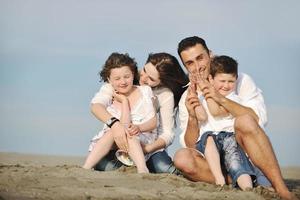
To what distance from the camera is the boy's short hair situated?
537cm

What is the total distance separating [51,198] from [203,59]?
240 centimetres

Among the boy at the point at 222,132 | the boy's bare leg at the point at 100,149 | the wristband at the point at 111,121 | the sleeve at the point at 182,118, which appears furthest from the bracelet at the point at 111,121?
the boy at the point at 222,132

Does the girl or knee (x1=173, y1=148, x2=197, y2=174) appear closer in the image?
knee (x1=173, y1=148, x2=197, y2=174)

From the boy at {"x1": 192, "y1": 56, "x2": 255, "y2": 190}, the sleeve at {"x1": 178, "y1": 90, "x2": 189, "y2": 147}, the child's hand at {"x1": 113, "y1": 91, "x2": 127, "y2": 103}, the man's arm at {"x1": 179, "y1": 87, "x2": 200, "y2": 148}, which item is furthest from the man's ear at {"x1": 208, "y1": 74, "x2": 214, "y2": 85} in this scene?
the child's hand at {"x1": 113, "y1": 91, "x2": 127, "y2": 103}

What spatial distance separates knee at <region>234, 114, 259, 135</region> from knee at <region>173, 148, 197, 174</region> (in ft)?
1.88

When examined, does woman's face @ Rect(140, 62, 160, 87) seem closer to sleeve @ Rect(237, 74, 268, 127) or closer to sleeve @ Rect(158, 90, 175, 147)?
sleeve @ Rect(158, 90, 175, 147)

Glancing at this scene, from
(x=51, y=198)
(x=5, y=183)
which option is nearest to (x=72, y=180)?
(x=5, y=183)

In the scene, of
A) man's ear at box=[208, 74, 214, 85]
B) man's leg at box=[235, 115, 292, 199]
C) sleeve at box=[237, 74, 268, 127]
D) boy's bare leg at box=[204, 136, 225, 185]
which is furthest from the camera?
man's ear at box=[208, 74, 214, 85]

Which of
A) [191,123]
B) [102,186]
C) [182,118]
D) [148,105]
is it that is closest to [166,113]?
[148,105]

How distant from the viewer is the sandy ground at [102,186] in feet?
13.8

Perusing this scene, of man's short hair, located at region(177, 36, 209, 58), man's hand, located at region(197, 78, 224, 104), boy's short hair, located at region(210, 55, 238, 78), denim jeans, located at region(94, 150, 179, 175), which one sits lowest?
denim jeans, located at region(94, 150, 179, 175)

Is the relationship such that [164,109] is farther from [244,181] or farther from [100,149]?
[244,181]

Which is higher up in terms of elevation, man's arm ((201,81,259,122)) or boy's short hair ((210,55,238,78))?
boy's short hair ((210,55,238,78))

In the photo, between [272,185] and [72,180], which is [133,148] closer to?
[72,180]
